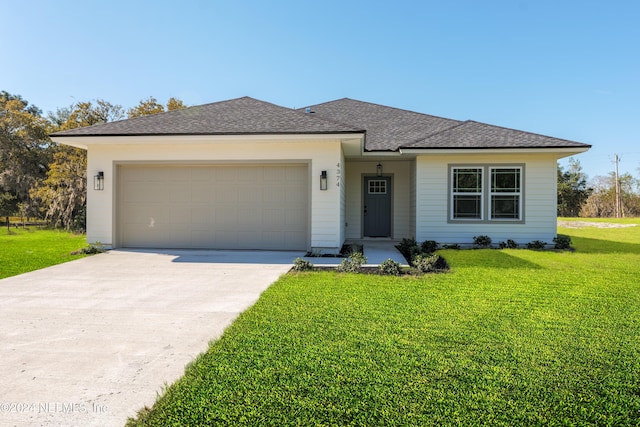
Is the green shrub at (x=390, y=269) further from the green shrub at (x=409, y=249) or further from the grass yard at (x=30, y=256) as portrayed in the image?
the grass yard at (x=30, y=256)

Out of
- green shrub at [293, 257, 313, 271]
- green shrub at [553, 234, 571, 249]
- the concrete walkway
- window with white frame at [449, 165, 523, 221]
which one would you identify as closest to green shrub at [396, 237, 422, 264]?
the concrete walkway

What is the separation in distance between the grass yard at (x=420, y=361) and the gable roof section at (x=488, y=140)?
569 cm

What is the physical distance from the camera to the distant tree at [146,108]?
19078mm

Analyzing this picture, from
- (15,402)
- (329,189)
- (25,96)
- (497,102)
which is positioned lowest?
(15,402)

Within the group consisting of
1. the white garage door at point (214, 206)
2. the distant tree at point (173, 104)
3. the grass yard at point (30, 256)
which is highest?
the distant tree at point (173, 104)

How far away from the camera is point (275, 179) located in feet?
30.0

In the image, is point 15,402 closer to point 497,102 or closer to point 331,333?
point 331,333

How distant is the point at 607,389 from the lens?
2.34m

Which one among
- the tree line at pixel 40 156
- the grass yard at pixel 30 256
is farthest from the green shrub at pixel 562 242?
the tree line at pixel 40 156

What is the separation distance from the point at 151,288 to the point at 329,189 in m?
4.72

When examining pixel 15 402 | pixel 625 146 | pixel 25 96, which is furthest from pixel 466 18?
pixel 25 96

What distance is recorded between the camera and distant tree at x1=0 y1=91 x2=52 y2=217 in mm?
19156

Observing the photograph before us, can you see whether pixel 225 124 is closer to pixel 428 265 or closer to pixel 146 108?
pixel 428 265

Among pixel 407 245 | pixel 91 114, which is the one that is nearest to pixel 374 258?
pixel 407 245
